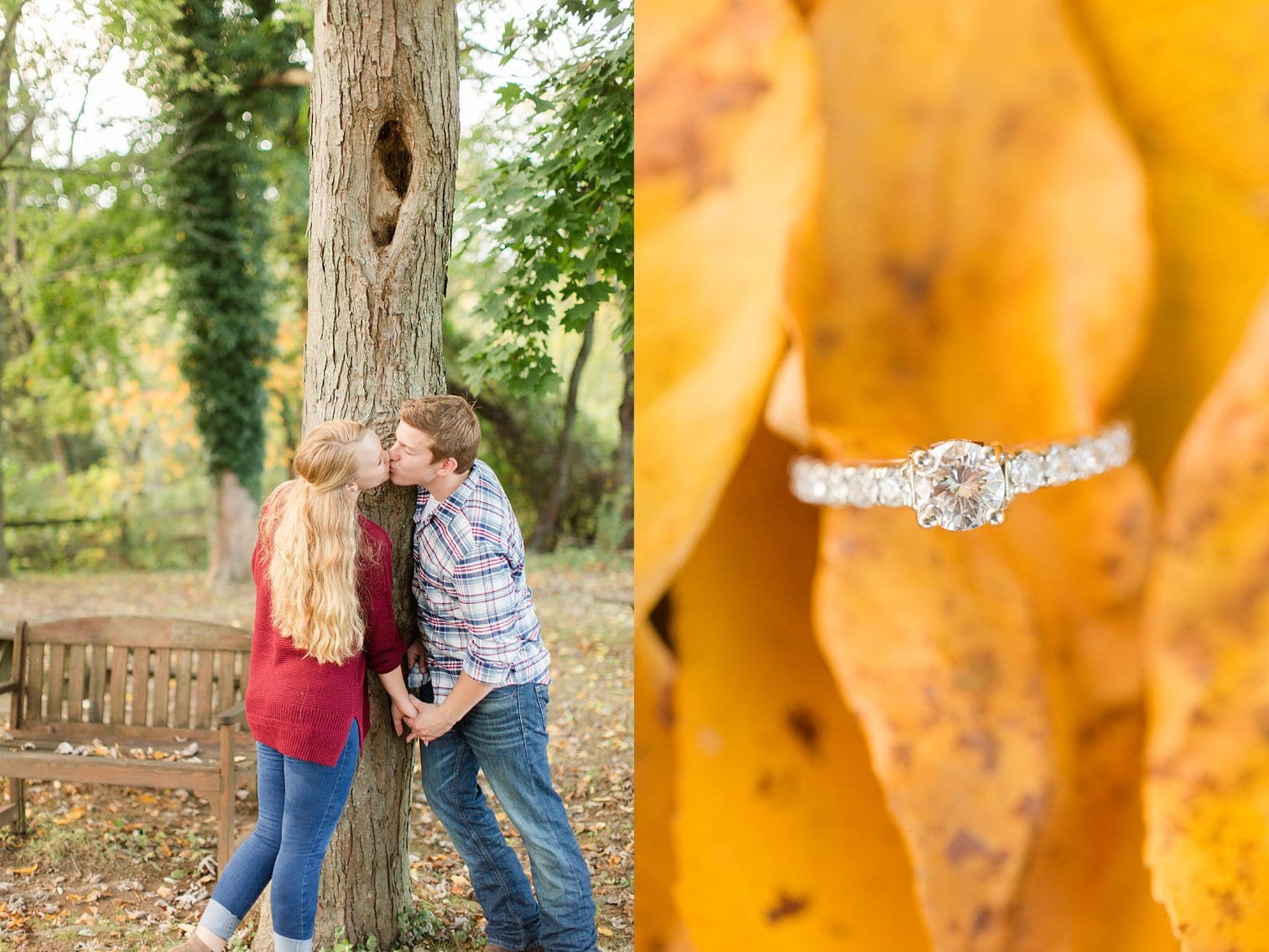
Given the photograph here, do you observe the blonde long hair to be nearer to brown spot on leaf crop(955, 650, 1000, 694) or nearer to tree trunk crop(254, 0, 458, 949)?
tree trunk crop(254, 0, 458, 949)

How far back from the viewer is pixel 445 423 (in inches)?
79.5

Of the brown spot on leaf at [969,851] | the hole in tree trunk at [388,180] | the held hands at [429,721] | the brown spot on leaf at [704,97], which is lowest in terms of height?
the held hands at [429,721]

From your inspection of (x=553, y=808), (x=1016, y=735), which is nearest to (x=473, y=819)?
(x=553, y=808)

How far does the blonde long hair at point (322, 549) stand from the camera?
195 cm

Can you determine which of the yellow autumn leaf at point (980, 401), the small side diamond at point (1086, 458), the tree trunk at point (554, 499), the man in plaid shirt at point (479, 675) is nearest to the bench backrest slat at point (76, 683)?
the man in plaid shirt at point (479, 675)

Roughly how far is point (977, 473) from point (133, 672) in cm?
337

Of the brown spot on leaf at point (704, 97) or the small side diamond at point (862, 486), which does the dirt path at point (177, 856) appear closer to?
the small side diamond at point (862, 486)

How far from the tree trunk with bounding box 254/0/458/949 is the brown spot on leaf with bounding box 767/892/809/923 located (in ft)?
4.66

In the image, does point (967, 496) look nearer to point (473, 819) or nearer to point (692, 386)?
point (692, 386)

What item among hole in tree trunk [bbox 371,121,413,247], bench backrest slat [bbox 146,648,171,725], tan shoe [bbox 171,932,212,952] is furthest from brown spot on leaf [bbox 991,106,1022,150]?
bench backrest slat [bbox 146,648,171,725]

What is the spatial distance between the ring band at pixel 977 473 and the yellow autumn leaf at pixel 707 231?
17 centimetres

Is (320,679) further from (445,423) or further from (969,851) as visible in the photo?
(969,851)

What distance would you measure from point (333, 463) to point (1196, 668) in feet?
5.13

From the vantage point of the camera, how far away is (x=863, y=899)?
1.03 m
